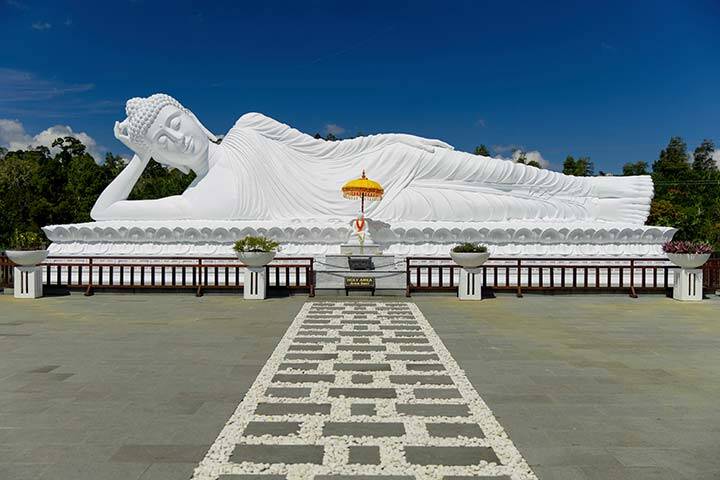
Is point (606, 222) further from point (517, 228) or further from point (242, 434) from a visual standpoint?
point (242, 434)

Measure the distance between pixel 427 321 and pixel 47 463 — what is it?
5682mm

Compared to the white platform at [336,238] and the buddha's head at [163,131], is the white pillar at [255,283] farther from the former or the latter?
the buddha's head at [163,131]

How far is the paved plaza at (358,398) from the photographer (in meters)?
3.28

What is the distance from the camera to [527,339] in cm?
694

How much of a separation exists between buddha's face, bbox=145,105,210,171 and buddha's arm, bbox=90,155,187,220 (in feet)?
3.87

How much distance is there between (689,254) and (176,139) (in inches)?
495

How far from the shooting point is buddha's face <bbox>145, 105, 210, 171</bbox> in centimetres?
1574

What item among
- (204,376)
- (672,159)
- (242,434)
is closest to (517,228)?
(204,376)

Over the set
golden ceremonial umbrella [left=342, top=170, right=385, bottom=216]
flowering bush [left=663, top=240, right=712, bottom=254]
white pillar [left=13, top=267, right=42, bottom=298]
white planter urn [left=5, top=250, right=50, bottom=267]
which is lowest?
white pillar [left=13, top=267, right=42, bottom=298]

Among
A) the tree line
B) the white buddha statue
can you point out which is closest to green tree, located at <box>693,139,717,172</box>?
the tree line

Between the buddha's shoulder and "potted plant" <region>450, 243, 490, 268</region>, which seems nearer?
"potted plant" <region>450, 243, 490, 268</region>

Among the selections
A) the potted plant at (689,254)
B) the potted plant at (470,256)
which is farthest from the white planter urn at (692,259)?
the potted plant at (470,256)

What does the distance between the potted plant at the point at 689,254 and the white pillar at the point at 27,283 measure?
12.1 m

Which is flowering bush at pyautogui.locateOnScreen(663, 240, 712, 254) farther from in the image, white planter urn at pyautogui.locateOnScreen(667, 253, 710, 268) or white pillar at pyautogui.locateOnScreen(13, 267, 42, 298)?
white pillar at pyautogui.locateOnScreen(13, 267, 42, 298)
